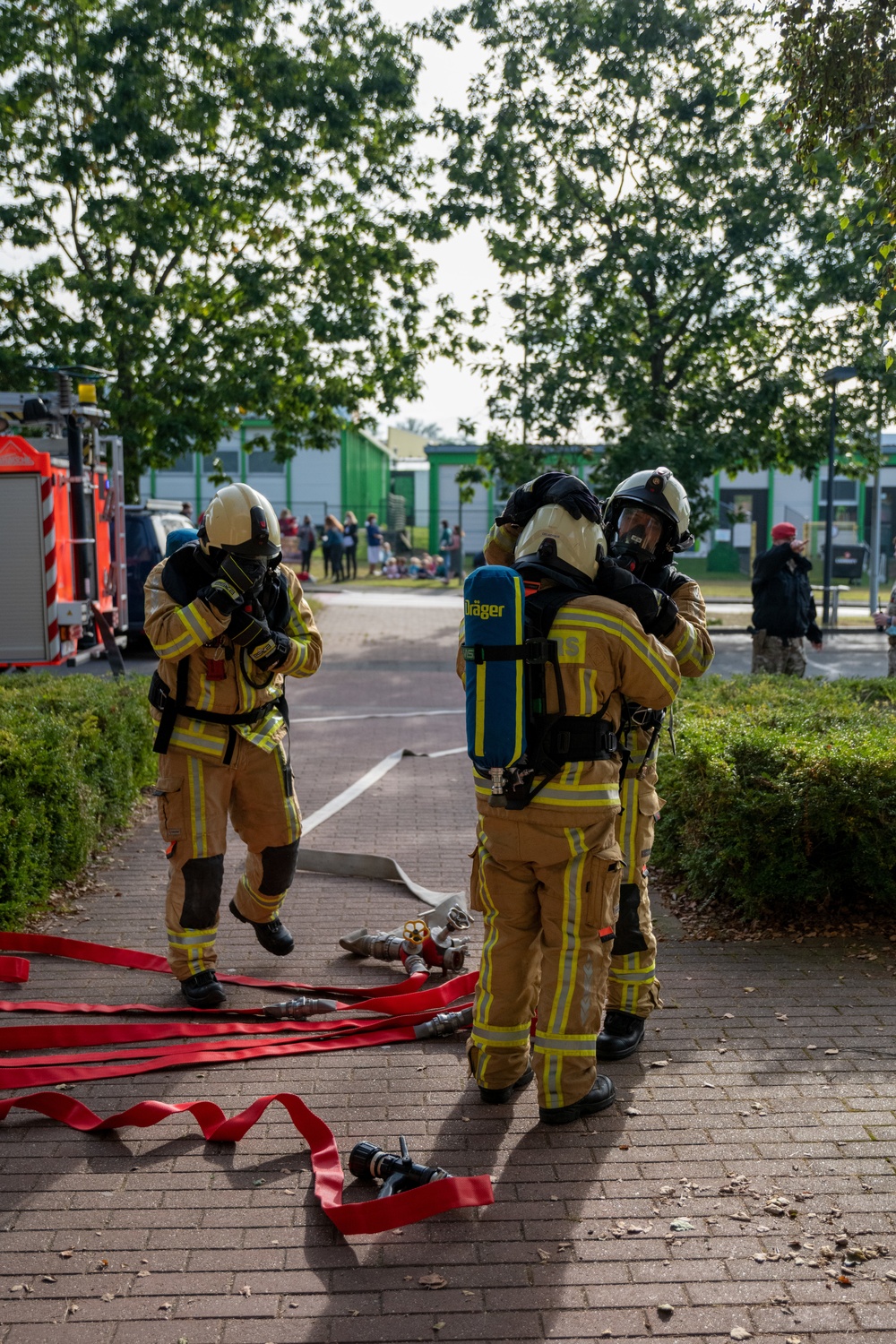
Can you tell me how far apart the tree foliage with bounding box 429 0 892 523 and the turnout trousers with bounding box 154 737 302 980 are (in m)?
15.3

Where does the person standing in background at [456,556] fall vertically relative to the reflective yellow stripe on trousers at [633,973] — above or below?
above

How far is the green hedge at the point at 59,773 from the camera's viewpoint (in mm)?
5785

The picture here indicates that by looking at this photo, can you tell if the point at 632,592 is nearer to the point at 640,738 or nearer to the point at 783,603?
the point at 640,738

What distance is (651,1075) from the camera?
14.1 ft

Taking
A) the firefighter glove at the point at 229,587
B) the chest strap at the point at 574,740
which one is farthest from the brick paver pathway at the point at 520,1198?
the firefighter glove at the point at 229,587

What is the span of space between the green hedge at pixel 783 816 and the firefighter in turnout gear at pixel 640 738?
4.70 ft

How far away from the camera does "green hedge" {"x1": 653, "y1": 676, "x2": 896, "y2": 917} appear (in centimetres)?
564

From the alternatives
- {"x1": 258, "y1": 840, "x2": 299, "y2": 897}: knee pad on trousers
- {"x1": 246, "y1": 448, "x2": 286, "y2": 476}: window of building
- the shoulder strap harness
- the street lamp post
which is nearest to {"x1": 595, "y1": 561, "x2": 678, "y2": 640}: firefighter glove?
the shoulder strap harness

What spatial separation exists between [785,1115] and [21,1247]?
2294 mm

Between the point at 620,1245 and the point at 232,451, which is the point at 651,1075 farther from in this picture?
the point at 232,451

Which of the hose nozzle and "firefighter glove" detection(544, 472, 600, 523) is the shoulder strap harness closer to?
the hose nozzle

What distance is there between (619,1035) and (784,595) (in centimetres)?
792

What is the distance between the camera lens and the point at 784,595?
38.4 feet

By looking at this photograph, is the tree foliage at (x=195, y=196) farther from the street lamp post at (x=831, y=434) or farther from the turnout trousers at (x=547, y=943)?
the turnout trousers at (x=547, y=943)
